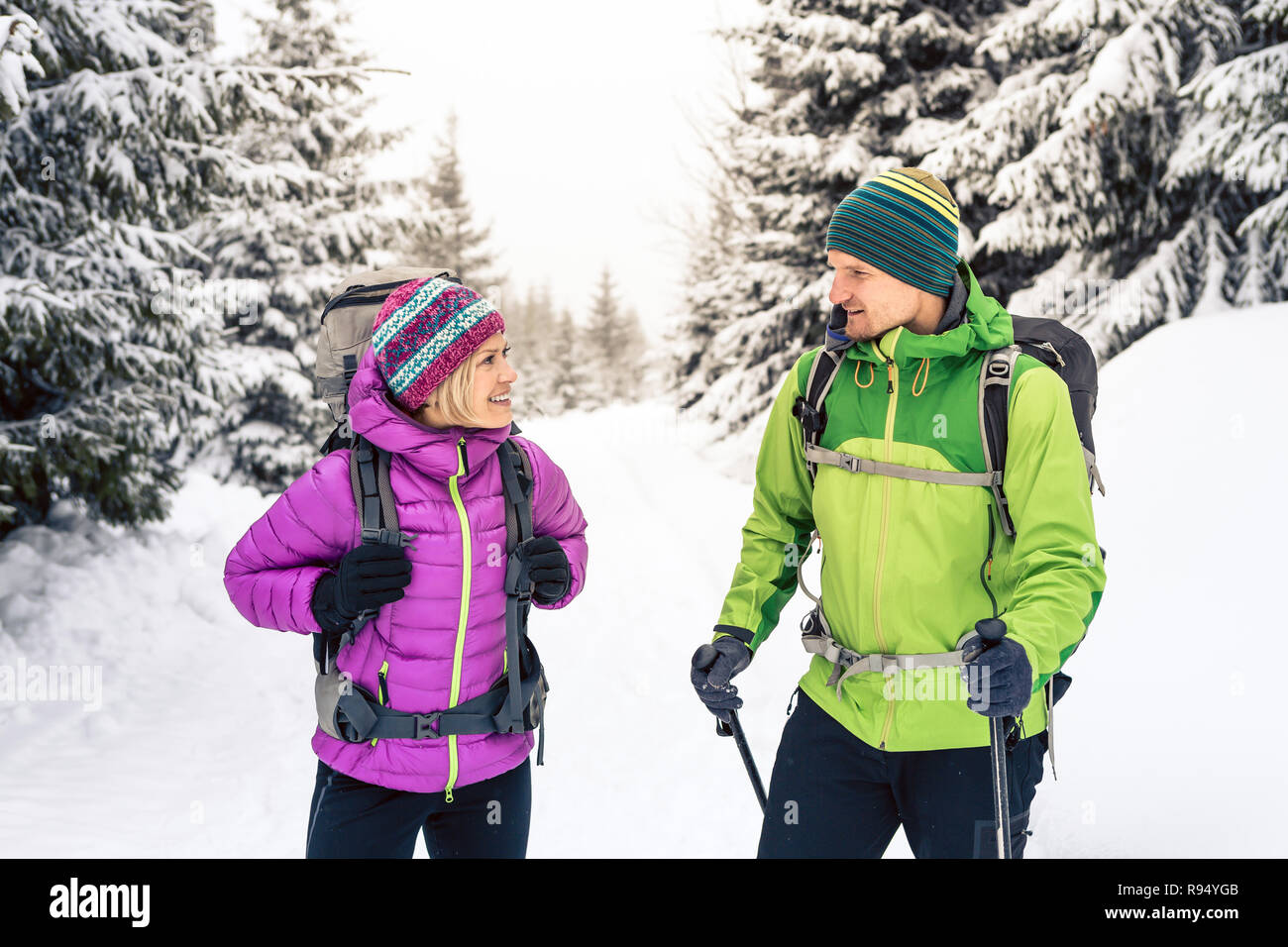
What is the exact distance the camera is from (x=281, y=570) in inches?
103

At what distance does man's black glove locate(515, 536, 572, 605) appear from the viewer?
269 centimetres

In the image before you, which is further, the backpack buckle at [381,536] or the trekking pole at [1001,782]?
the backpack buckle at [381,536]

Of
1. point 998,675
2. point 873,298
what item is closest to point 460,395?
point 873,298

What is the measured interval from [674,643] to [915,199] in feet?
19.9

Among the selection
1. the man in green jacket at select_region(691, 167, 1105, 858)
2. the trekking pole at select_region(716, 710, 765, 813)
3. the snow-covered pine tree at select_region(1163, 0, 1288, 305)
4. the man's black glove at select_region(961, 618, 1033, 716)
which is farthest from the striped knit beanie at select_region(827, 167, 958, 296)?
the snow-covered pine tree at select_region(1163, 0, 1288, 305)

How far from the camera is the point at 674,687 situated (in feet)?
23.6

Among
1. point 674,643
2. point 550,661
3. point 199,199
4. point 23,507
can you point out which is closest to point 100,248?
point 199,199

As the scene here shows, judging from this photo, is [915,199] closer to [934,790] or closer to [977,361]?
[977,361]

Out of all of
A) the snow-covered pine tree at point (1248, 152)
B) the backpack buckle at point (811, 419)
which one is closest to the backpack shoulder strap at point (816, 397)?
the backpack buckle at point (811, 419)

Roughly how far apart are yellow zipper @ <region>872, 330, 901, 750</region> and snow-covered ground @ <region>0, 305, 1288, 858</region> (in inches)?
98.3

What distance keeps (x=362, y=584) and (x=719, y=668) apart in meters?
1.05

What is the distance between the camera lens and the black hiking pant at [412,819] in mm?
2557

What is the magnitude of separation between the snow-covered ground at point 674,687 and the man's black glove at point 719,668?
2.44 metres

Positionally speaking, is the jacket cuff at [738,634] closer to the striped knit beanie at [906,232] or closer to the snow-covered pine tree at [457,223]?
the striped knit beanie at [906,232]
